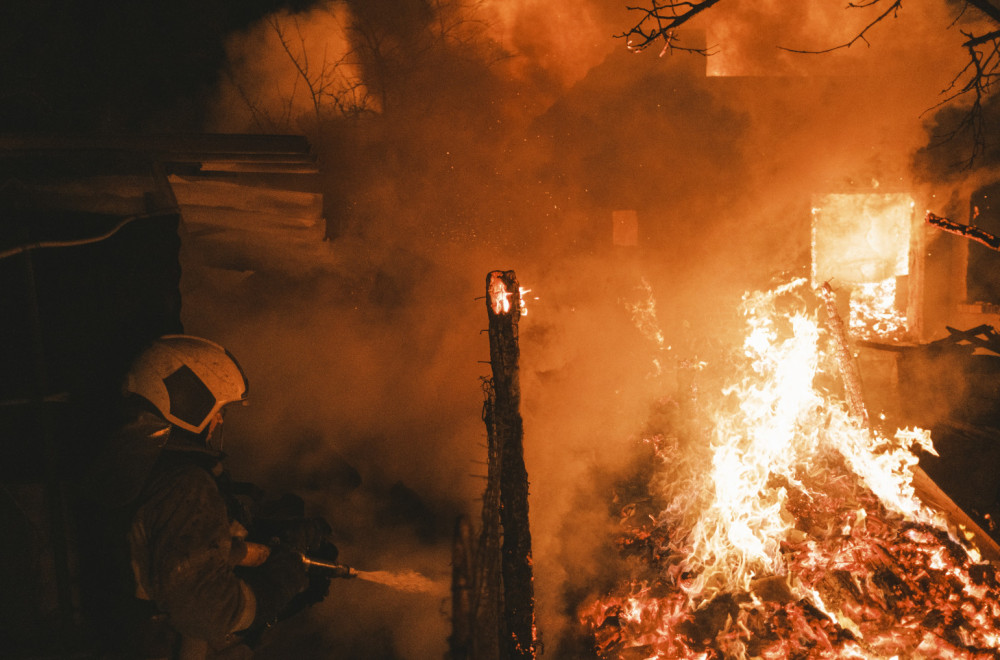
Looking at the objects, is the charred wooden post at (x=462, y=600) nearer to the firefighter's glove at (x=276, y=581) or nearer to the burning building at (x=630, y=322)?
the burning building at (x=630, y=322)

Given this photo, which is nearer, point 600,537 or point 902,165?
point 600,537

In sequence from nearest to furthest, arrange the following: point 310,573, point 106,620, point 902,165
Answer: point 106,620, point 310,573, point 902,165

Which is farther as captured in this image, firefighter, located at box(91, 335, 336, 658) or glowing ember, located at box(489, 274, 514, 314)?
glowing ember, located at box(489, 274, 514, 314)

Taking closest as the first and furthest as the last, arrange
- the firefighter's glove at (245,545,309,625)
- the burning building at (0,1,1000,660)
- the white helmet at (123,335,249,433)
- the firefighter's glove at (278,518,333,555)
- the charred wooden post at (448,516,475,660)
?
the white helmet at (123,335,249,433) < the firefighter's glove at (245,545,309,625) < the firefighter's glove at (278,518,333,555) < the charred wooden post at (448,516,475,660) < the burning building at (0,1,1000,660)

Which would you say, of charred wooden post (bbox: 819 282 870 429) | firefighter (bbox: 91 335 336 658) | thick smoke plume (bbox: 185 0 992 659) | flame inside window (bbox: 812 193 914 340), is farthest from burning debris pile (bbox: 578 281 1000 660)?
firefighter (bbox: 91 335 336 658)

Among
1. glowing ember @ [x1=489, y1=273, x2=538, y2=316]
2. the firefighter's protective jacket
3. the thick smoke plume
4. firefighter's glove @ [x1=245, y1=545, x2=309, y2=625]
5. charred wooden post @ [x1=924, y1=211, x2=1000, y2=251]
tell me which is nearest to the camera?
the firefighter's protective jacket

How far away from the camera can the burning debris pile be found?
210 inches

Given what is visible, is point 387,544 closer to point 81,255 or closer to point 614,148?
point 81,255

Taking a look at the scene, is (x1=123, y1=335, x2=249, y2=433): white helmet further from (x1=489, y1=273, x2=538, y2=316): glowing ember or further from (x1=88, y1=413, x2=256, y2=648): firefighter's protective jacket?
(x1=489, y1=273, x2=538, y2=316): glowing ember

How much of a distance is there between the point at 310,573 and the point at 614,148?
25.3 ft

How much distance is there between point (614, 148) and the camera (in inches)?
325

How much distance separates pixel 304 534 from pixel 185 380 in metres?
1.89

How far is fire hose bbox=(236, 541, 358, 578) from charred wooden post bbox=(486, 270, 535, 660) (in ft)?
6.34

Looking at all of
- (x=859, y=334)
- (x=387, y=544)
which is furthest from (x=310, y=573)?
(x=859, y=334)
